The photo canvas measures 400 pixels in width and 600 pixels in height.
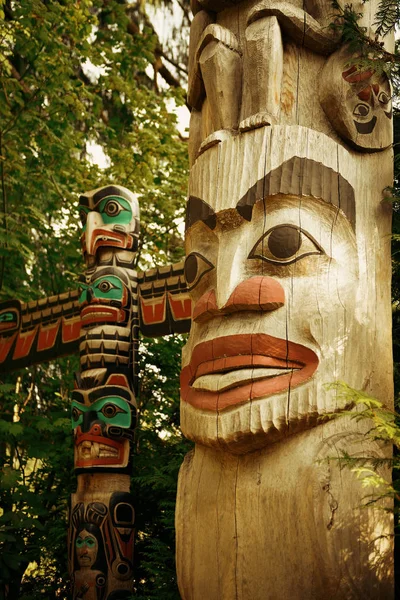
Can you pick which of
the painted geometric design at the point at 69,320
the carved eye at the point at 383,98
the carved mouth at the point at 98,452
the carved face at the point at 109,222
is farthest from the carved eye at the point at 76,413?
the carved eye at the point at 383,98

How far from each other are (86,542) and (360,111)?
148 inches

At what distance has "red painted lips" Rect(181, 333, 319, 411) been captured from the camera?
12.4 feet

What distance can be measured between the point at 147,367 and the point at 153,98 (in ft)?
13.9

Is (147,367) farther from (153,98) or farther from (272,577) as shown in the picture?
(272,577)

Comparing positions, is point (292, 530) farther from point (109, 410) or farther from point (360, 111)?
point (109, 410)

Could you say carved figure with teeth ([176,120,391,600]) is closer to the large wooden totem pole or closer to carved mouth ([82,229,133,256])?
the large wooden totem pole

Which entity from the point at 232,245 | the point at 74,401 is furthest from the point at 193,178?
the point at 74,401

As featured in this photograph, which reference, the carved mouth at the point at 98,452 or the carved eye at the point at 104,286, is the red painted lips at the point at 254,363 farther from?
the carved eye at the point at 104,286

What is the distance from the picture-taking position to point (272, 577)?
3633 millimetres

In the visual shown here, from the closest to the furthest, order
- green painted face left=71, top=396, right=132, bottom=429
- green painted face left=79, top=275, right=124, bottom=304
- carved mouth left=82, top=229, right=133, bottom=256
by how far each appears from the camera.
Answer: green painted face left=71, top=396, right=132, bottom=429
green painted face left=79, top=275, right=124, bottom=304
carved mouth left=82, top=229, right=133, bottom=256

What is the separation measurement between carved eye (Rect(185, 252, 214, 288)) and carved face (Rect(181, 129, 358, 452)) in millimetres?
19

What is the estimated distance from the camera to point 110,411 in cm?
684

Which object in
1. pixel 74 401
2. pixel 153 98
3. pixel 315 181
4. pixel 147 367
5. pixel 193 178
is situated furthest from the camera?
pixel 153 98

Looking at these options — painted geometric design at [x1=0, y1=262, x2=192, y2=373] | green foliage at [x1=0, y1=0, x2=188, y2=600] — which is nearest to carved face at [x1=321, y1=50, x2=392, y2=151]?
painted geometric design at [x1=0, y1=262, x2=192, y2=373]
